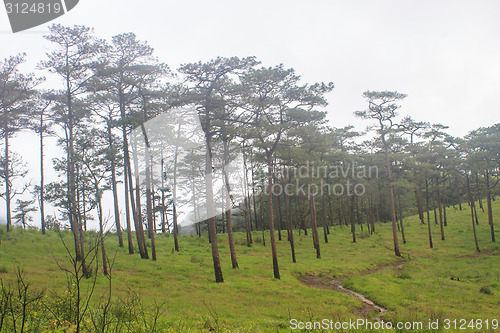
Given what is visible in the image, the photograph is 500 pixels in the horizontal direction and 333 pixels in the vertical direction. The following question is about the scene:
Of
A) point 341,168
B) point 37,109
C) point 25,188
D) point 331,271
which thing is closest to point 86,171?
point 37,109

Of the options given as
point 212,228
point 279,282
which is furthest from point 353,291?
point 212,228

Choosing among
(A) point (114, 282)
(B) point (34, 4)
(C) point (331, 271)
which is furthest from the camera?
(C) point (331, 271)

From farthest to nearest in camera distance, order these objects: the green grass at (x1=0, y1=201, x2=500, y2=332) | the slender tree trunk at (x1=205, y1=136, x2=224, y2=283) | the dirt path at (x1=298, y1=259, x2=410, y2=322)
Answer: the slender tree trunk at (x1=205, y1=136, x2=224, y2=283) < the dirt path at (x1=298, y1=259, x2=410, y2=322) < the green grass at (x1=0, y1=201, x2=500, y2=332)

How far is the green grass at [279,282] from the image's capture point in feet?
36.6

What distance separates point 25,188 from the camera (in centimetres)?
2691

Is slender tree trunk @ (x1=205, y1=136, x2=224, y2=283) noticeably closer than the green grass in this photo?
No

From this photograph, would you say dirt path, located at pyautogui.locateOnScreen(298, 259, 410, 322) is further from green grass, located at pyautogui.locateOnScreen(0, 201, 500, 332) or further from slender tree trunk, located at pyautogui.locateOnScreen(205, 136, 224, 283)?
slender tree trunk, located at pyautogui.locateOnScreen(205, 136, 224, 283)

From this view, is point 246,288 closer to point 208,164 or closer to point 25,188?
point 208,164

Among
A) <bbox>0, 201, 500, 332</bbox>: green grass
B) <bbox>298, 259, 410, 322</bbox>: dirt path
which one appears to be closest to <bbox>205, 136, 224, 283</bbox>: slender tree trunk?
<bbox>0, 201, 500, 332</bbox>: green grass

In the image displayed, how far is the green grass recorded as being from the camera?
36.6 ft

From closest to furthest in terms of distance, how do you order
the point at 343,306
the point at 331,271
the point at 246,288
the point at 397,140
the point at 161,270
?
the point at 343,306, the point at 246,288, the point at 161,270, the point at 331,271, the point at 397,140

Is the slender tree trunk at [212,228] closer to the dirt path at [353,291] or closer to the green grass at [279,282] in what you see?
the green grass at [279,282]

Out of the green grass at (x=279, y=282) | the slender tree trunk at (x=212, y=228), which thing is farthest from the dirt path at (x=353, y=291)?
the slender tree trunk at (x=212, y=228)

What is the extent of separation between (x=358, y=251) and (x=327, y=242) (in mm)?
5724
